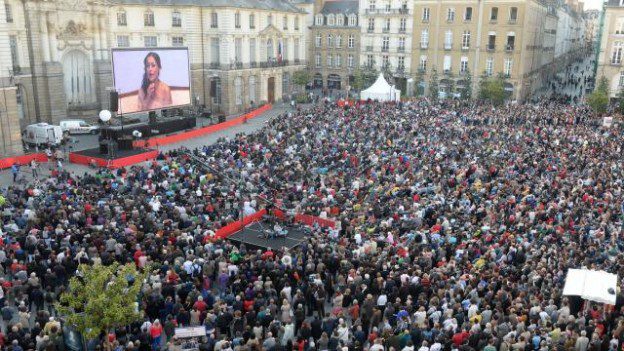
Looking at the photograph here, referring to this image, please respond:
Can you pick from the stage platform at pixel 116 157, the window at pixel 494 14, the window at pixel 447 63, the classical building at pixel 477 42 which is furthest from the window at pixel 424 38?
the stage platform at pixel 116 157

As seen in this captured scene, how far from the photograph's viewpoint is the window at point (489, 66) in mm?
59094

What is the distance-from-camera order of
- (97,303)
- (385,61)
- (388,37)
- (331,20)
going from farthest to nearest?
(331,20), (385,61), (388,37), (97,303)

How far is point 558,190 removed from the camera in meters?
24.8

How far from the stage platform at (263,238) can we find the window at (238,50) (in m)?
35.3

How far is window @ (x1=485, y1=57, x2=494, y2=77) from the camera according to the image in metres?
59.1

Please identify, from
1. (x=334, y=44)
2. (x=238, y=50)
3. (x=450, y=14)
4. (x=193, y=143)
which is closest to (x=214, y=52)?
(x=238, y=50)

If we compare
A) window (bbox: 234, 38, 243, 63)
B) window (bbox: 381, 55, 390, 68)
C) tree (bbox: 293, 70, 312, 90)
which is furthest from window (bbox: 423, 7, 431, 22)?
window (bbox: 234, 38, 243, 63)

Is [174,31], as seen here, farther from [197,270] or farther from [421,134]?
[197,270]

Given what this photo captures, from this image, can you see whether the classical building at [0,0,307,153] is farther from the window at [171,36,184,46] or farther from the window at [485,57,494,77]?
the window at [485,57,494,77]

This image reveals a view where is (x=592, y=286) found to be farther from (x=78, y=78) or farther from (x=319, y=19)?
(x=319, y=19)

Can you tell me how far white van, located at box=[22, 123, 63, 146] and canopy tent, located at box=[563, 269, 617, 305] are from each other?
107ft

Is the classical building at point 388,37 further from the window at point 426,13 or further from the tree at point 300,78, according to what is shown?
the tree at point 300,78

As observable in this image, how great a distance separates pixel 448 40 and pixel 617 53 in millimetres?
16686

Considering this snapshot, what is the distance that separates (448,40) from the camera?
2399 inches
